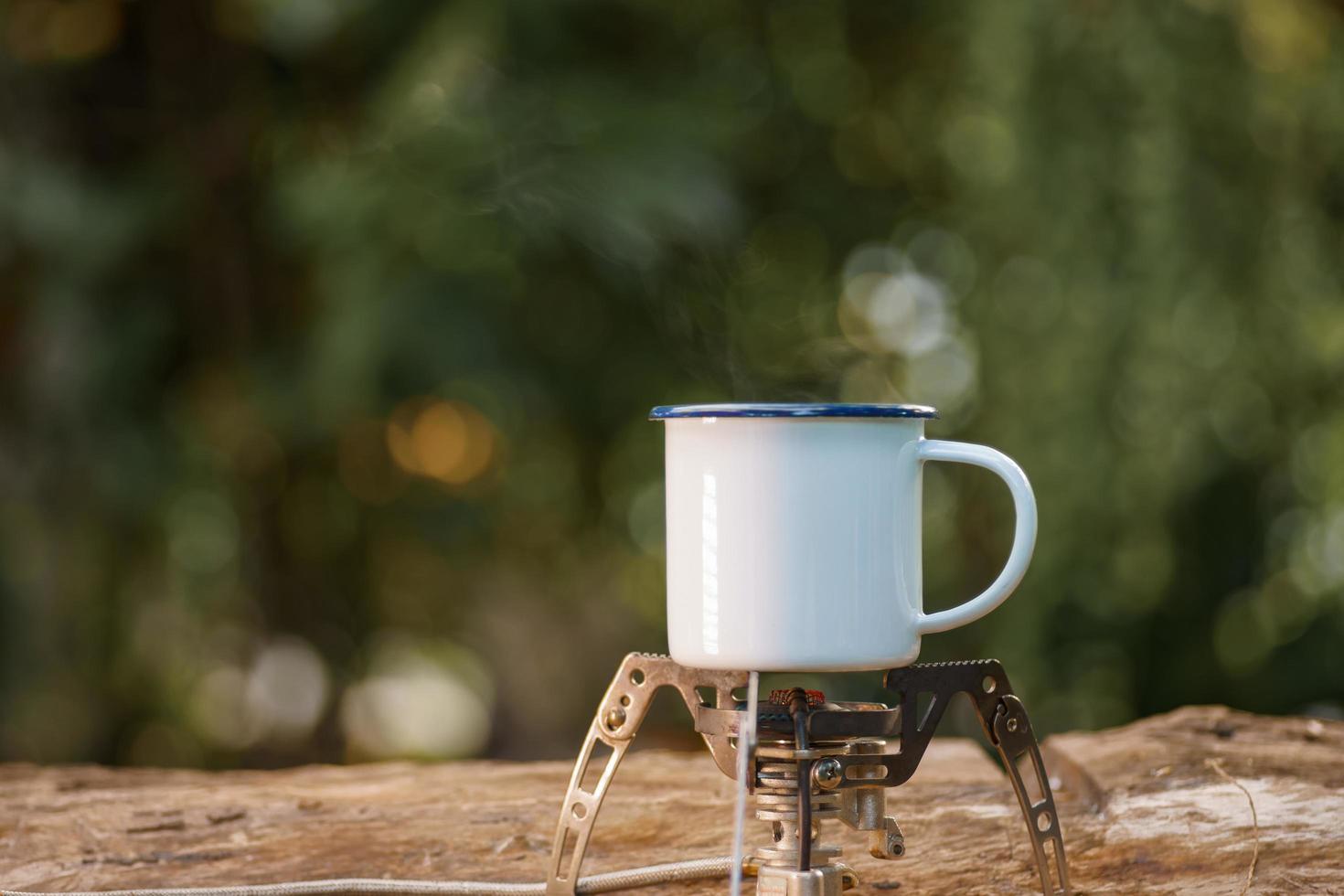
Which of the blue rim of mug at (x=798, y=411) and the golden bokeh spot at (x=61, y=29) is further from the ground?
the golden bokeh spot at (x=61, y=29)

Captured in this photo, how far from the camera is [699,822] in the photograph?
1.21 metres

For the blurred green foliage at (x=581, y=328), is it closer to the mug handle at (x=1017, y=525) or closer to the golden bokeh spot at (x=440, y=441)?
the golden bokeh spot at (x=440, y=441)

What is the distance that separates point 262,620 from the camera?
9.97ft

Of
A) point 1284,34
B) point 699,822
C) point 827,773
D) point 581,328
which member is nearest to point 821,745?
point 827,773

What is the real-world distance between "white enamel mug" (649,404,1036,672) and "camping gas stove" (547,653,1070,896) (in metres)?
0.04

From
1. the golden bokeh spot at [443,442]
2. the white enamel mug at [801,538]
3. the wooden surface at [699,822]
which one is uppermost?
the golden bokeh spot at [443,442]

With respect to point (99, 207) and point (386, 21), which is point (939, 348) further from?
point (99, 207)

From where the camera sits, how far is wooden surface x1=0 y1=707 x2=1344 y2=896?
1.08m

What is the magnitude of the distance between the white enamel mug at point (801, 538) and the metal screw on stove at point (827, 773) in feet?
0.19

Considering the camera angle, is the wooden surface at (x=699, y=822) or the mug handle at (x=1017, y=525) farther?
the wooden surface at (x=699, y=822)

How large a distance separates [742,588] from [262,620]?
2410 mm

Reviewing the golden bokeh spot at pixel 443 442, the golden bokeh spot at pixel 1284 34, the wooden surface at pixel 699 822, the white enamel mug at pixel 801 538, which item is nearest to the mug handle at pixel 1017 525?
the white enamel mug at pixel 801 538

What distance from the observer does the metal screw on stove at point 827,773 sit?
2.72 feet

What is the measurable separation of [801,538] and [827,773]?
14cm
